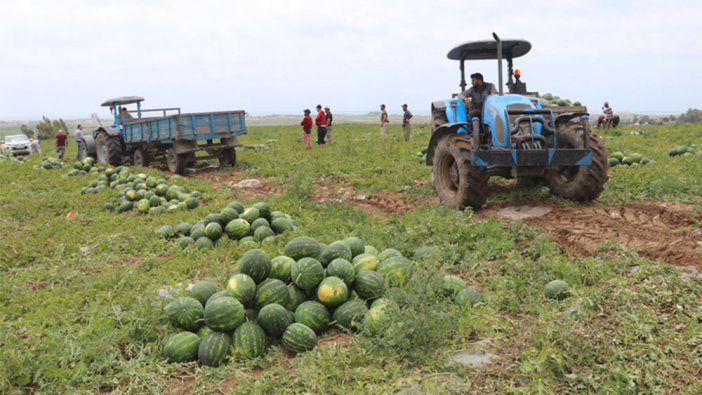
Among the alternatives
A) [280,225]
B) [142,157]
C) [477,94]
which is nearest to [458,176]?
[477,94]

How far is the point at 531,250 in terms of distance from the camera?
21.2 feet

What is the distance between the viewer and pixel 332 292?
14.8 feet

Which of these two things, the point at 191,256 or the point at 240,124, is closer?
the point at 191,256

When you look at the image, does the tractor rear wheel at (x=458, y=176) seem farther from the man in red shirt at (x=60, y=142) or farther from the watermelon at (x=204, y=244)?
the man in red shirt at (x=60, y=142)

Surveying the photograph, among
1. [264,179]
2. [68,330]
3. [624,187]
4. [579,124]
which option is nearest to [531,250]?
[579,124]

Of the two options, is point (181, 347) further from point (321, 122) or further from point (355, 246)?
point (321, 122)

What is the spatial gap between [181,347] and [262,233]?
131 inches

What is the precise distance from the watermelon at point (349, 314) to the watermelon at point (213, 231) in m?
3.56

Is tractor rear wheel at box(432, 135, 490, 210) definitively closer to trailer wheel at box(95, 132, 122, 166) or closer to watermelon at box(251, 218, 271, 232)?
watermelon at box(251, 218, 271, 232)

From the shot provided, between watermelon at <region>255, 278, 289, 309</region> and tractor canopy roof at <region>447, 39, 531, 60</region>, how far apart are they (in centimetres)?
738

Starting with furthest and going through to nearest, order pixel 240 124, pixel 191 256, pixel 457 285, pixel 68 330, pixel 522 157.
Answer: pixel 240 124 < pixel 522 157 < pixel 191 256 < pixel 457 285 < pixel 68 330

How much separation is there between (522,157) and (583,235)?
178cm

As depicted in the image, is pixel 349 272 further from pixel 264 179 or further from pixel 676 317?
pixel 264 179

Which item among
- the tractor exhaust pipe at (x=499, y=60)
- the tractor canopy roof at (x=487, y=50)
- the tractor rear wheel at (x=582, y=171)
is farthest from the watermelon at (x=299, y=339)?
the tractor canopy roof at (x=487, y=50)
